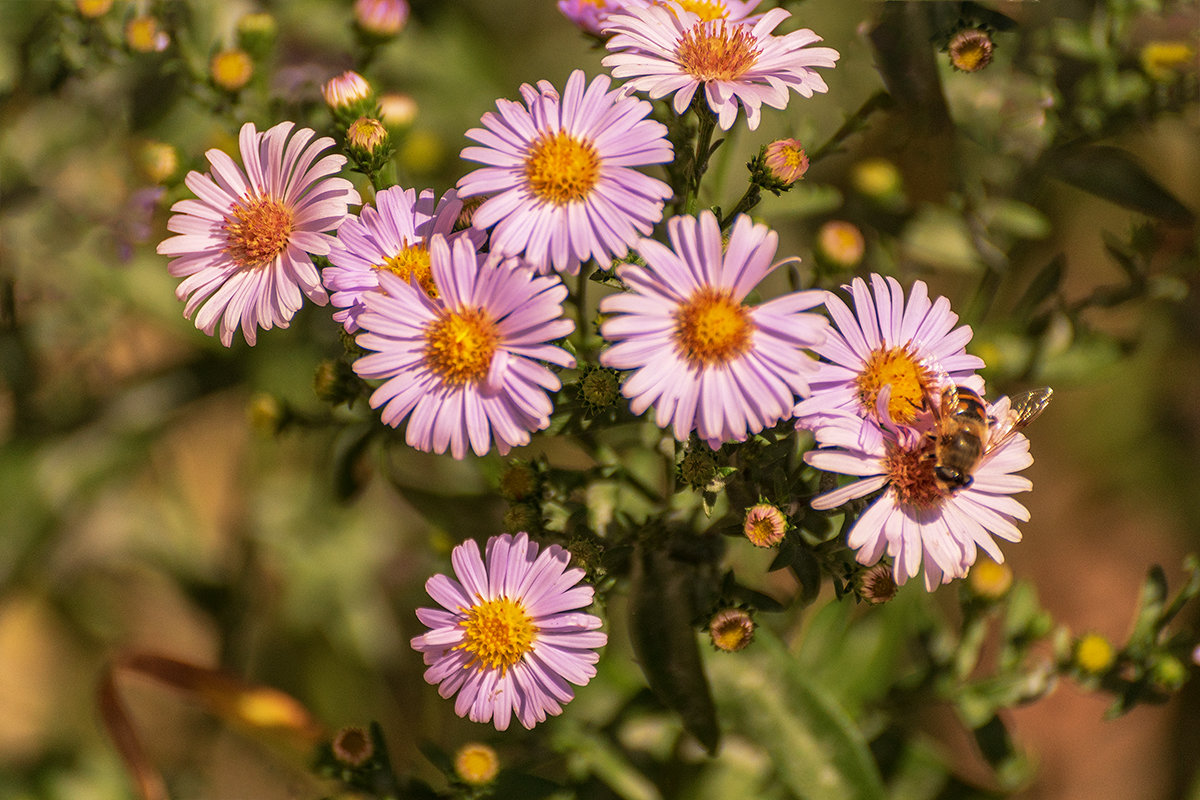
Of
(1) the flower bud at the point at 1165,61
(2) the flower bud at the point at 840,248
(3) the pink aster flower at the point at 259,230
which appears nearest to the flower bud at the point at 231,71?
(3) the pink aster flower at the point at 259,230

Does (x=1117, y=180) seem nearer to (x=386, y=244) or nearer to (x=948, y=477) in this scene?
(x=948, y=477)

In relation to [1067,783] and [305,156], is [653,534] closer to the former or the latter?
[305,156]

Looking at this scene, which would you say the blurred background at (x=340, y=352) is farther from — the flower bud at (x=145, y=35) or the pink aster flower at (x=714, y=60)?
the pink aster flower at (x=714, y=60)

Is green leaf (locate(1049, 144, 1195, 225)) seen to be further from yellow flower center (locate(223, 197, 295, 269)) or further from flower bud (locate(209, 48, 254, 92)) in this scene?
flower bud (locate(209, 48, 254, 92))

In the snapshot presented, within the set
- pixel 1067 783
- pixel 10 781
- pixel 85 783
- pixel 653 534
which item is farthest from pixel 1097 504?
pixel 10 781

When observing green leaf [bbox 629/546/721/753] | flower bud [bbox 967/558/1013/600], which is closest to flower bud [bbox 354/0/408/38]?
green leaf [bbox 629/546/721/753]

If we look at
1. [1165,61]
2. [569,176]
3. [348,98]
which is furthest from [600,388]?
[1165,61]
